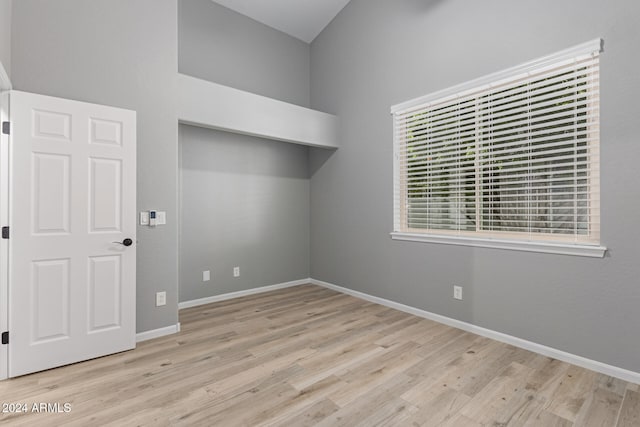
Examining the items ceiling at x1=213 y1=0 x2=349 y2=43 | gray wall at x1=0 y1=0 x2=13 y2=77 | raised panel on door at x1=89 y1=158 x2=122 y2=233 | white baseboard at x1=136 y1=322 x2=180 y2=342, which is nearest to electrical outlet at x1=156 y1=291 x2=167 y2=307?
white baseboard at x1=136 y1=322 x2=180 y2=342

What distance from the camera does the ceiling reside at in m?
4.36

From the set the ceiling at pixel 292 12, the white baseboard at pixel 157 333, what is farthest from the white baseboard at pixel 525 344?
the ceiling at pixel 292 12

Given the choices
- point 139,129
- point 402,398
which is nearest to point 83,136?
point 139,129

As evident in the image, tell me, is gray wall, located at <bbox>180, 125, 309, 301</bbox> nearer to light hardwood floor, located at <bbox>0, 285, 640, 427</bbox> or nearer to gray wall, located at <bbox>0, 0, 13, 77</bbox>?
light hardwood floor, located at <bbox>0, 285, 640, 427</bbox>

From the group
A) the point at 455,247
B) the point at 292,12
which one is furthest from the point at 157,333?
the point at 292,12

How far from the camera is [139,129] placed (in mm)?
2980

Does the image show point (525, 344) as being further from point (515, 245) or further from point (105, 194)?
point (105, 194)

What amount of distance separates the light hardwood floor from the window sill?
88cm

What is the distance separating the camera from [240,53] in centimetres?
446

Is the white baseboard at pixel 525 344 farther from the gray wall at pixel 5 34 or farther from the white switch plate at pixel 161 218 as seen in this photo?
the gray wall at pixel 5 34

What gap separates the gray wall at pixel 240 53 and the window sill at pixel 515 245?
2.86 metres

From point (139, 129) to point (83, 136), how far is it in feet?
1.55

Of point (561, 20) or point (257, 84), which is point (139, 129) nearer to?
point (257, 84)

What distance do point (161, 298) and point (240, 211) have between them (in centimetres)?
166
